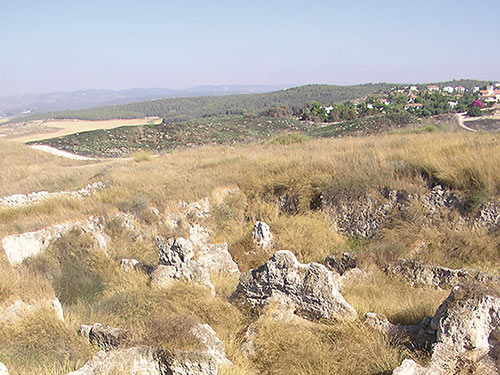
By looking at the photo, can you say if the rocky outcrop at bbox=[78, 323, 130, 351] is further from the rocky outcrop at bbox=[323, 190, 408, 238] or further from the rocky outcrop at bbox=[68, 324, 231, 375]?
the rocky outcrop at bbox=[323, 190, 408, 238]

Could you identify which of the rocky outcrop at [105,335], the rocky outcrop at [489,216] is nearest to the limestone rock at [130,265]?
the rocky outcrop at [105,335]

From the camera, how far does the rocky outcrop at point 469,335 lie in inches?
127

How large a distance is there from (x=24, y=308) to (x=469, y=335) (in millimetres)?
4808

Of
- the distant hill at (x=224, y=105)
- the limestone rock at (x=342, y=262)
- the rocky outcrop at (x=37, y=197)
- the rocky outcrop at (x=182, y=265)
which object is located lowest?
the limestone rock at (x=342, y=262)

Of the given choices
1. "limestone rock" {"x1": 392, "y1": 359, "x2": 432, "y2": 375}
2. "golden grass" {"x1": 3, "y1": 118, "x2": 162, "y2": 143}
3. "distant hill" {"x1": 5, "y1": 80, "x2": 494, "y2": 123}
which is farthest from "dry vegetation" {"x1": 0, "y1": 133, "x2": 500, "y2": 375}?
"distant hill" {"x1": 5, "y1": 80, "x2": 494, "y2": 123}

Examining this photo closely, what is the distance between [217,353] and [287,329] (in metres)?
0.94

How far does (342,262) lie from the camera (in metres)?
6.05

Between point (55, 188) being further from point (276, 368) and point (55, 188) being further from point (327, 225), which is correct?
point (276, 368)

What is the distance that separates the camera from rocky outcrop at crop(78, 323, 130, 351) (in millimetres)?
3597

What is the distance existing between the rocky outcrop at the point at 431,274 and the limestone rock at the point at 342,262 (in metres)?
0.55

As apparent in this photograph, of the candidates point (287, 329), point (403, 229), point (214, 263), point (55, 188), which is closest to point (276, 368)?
point (287, 329)

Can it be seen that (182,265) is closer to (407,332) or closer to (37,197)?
(407,332)

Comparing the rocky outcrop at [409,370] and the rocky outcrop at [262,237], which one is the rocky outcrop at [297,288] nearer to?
the rocky outcrop at [409,370]

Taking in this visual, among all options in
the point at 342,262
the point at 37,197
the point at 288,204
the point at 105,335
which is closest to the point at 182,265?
the point at 105,335
